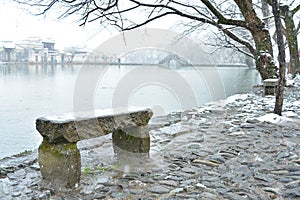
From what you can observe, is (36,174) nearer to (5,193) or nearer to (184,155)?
(5,193)

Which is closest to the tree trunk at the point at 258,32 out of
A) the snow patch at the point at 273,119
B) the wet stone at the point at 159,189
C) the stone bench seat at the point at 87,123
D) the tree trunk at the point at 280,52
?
the tree trunk at the point at 280,52

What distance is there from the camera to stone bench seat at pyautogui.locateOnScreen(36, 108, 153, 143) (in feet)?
9.51

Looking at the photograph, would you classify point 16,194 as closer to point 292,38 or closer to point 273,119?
point 273,119

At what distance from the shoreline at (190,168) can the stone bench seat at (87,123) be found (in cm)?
48

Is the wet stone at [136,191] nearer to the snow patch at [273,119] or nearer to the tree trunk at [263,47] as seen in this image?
the snow patch at [273,119]

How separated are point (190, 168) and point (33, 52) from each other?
125 ft

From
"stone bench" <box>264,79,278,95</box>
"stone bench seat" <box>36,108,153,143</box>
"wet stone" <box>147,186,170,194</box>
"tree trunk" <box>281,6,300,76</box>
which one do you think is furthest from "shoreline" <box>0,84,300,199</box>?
"tree trunk" <box>281,6,300,76</box>

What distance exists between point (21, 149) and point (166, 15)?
5.59m

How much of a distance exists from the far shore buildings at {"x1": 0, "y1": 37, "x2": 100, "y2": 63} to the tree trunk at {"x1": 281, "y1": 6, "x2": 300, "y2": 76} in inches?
993

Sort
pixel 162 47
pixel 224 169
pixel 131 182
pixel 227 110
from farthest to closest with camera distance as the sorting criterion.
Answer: pixel 162 47
pixel 227 110
pixel 224 169
pixel 131 182

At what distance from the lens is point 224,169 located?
11.2 ft

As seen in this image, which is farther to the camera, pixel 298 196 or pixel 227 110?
pixel 227 110

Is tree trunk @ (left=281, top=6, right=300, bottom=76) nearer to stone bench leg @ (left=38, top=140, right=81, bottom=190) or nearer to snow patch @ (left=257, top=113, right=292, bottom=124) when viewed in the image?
snow patch @ (left=257, top=113, right=292, bottom=124)

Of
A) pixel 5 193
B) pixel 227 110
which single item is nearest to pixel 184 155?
pixel 5 193
